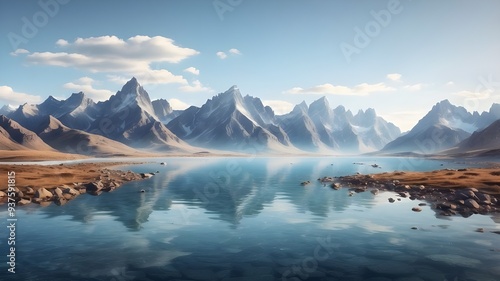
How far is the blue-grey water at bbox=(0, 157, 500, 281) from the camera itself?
20156 mm

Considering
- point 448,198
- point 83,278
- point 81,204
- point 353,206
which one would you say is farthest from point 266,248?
point 448,198

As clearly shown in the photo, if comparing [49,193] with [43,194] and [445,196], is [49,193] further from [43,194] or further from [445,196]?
[445,196]

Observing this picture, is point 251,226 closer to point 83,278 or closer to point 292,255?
point 292,255

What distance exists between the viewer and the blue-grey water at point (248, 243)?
66.1 feet

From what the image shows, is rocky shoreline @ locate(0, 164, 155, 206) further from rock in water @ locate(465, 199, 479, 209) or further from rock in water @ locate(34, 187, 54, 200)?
rock in water @ locate(465, 199, 479, 209)

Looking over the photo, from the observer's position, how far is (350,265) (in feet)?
70.1

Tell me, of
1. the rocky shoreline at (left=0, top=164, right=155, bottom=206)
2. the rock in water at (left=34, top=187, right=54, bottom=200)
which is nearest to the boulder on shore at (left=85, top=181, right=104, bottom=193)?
the rocky shoreline at (left=0, top=164, right=155, bottom=206)

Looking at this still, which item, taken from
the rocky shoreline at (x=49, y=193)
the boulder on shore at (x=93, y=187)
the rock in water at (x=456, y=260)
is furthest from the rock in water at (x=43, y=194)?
the rock in water at (x=456, y=260)

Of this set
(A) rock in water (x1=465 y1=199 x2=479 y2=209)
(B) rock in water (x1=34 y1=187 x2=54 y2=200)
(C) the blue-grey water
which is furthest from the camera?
(B) rock in water (x1=34 y1=187 x2=54 y2=200)

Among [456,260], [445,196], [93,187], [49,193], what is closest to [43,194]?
[49,193]

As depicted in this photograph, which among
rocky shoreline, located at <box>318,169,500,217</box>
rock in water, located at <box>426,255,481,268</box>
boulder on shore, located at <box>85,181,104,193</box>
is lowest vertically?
boulder on shore, located at <box>85,181,104,193</box>

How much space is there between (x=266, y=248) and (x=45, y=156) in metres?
176

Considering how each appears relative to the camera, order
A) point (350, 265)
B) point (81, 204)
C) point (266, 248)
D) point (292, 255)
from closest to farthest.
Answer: point (350, 265) < point (292, 255) < point (266, 248) < point (81, 204)

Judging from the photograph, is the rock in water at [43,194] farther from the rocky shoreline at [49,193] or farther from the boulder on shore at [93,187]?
the boulder on shore at [93,187]
